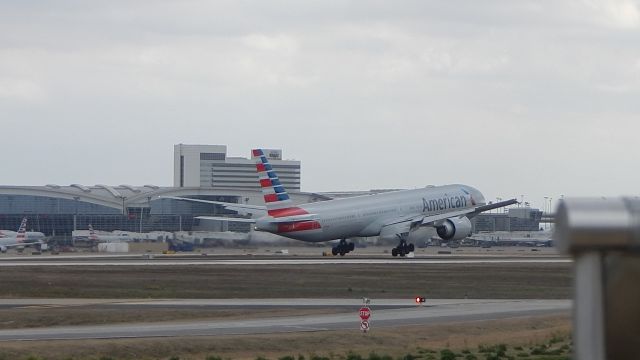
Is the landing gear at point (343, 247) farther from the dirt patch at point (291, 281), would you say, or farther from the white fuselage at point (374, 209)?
the dirt patch at point (291, 281)

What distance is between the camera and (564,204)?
673 cm

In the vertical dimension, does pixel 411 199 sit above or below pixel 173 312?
above

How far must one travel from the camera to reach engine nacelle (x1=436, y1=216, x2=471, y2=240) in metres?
104

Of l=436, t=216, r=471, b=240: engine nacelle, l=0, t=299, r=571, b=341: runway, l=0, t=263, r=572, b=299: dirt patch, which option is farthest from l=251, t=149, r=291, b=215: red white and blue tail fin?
l=0, t=299, r=571, b=341: runway

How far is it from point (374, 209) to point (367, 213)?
100 cm

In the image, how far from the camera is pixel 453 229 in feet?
342

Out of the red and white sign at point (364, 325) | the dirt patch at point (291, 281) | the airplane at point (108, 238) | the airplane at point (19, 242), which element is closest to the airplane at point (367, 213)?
the dirt patch at point (291, 281)

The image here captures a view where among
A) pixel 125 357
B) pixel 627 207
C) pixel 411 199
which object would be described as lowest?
pixel 125 357

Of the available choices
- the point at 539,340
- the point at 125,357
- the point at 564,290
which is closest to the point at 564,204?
the point at 125,357

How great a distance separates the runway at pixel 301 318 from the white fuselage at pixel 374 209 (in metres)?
40.2

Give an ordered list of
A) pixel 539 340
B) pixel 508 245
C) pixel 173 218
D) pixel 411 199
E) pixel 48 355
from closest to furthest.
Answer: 1. pixel 48 355
2. pixel 539 340
3. pixel 411 199
4. pixel 508 245
5. pixel 173 218

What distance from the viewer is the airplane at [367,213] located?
95.7 m

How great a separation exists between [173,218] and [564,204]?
194 meters

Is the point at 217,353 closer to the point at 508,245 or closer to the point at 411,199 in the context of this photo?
the point at 411,199
